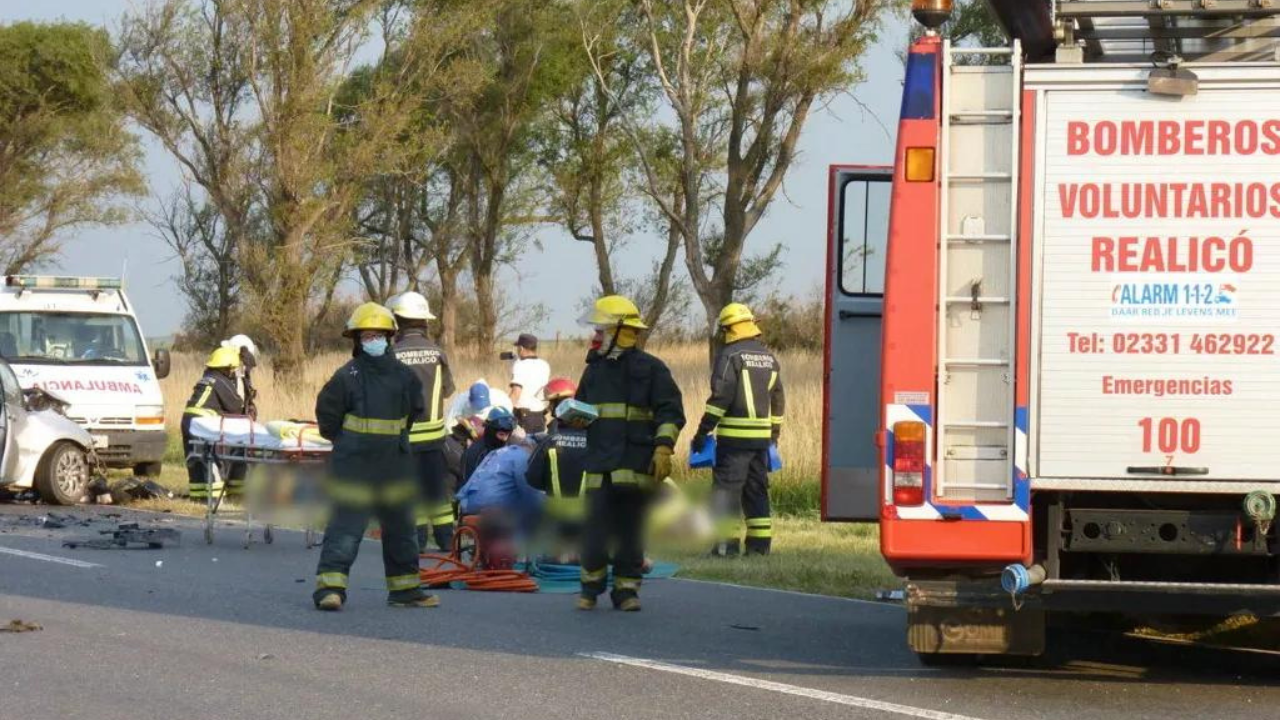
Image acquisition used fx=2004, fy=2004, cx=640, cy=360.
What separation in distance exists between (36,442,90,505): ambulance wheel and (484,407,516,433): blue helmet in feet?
20.2

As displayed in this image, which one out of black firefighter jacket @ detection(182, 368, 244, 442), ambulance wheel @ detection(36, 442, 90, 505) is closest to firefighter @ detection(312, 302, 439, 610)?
black firefighter jacket @ detection(182, 368, 244, 442)

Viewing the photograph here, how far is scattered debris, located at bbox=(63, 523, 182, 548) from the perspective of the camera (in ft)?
48.4

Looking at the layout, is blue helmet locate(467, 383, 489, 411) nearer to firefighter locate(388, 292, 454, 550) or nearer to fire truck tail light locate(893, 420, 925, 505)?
firefighter locate(388, 292, 454, 550)

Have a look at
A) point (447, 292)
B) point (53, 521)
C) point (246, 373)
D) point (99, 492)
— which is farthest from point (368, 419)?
point (447, 292)

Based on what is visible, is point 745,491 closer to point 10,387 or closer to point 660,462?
point 660,462

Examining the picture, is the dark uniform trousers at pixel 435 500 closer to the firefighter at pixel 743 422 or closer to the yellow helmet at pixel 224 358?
the firefighter at pixel 743 422

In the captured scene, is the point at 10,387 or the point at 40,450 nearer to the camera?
the point at 10,387

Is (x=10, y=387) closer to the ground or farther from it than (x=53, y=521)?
farther from it

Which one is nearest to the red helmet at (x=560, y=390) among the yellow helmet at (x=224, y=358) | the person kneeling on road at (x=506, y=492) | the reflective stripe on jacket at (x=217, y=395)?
the person kneeling on road at (x=506, y=492)

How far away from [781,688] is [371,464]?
366cm

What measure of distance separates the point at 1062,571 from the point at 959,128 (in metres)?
1.89

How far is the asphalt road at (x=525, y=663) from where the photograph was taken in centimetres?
809

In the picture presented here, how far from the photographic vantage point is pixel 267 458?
564 inches

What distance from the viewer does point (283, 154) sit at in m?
35.4
